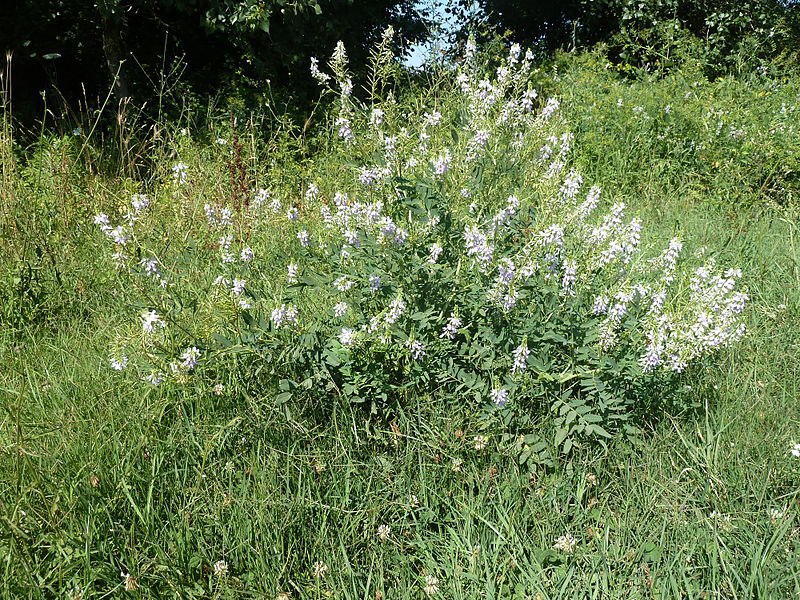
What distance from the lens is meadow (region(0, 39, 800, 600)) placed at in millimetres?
1986

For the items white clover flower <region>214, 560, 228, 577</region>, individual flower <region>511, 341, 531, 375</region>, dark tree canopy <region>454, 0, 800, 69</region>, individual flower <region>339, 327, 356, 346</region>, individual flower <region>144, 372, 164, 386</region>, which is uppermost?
dark tree canopy <region>454, 0, 800, 69</region>

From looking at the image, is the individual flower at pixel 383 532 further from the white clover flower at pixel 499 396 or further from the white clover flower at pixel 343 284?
the white clover flower at pixel 343 284

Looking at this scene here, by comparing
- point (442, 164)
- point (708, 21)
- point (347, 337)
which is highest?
point (708, 21)

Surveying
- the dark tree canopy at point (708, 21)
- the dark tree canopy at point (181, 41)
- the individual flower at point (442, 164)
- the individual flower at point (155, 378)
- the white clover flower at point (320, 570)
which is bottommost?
the dark tree canopy at point (181, 41)

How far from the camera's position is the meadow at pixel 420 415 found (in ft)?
6.52

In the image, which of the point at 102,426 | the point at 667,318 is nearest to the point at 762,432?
the point at 667,318

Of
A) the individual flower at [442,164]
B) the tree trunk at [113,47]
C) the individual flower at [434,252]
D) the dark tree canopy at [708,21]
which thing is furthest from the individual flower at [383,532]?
the dark tree canopy at [708,21]

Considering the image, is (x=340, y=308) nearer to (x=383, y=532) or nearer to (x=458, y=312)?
(x=458, y=312)

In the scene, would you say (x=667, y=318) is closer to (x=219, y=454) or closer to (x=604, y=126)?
(x=219, y=454)

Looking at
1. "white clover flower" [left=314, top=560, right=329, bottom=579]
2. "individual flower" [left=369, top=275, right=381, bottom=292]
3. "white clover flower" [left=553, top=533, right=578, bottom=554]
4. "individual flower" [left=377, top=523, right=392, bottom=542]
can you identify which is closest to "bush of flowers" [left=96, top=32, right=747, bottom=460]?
"individual flower" [left=369, top=275, right=381, bottom=292]

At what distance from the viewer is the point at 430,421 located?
2408 millimetres

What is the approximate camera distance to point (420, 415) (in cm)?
244

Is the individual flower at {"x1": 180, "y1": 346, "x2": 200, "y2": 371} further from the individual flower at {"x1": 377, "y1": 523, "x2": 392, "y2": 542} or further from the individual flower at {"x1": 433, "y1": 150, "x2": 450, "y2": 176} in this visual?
the individual flower at {"x1": 433, "y1": 150, "x2": 450, "y2": 176}

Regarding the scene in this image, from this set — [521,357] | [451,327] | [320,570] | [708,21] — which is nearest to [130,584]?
[320,570]
